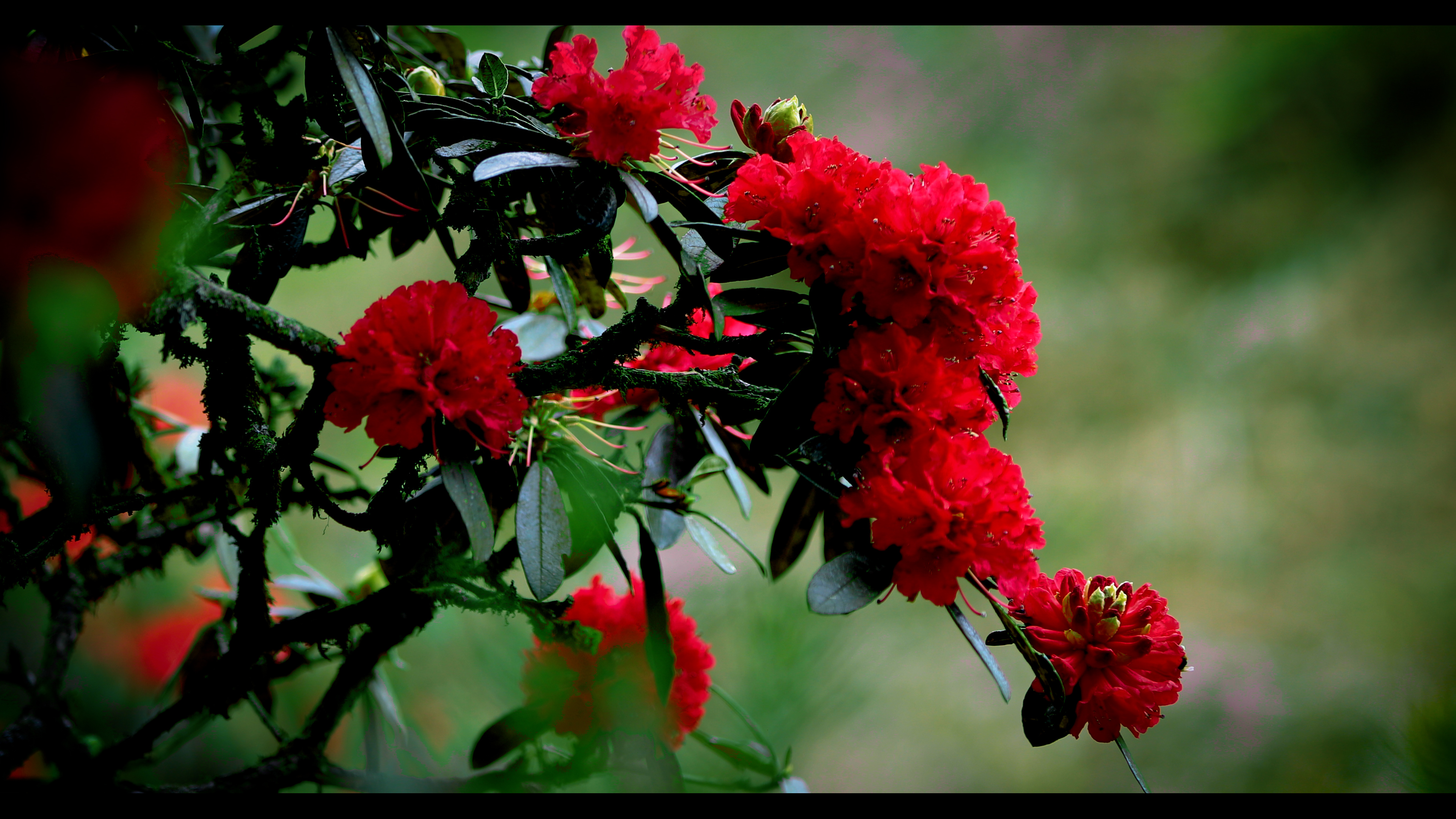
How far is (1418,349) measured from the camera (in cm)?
188

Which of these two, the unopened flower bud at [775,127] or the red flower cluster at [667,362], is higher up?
the unopened flower bud at [775,127]

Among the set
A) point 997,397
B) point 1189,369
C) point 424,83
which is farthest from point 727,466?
point 1189,369

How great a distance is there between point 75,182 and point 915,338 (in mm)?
428

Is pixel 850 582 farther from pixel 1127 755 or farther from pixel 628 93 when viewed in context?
pixel 628 93

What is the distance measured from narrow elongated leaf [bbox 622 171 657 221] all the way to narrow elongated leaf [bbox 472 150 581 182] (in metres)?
0.03

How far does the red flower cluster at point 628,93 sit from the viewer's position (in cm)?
44

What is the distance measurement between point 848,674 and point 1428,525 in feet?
5.77

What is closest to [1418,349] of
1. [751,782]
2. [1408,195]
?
[1408,195]

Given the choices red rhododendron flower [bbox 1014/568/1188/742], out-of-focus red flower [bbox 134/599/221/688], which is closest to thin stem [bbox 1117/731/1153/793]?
red rhododendron flower [bbox 1014/568/1188/742]

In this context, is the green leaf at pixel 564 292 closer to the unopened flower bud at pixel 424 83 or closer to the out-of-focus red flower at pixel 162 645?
the unopened flower bud at pixel 424 83

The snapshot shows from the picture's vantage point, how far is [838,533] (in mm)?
566

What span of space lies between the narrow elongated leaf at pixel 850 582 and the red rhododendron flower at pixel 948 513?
1 cm

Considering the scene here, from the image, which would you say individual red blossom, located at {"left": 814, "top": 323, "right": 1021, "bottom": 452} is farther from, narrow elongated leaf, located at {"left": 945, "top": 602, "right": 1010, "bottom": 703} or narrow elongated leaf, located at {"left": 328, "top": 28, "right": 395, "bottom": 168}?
narrow elongated leaf, located at {"left": 328, "top": 28, "right": 395, "bottom": 168}

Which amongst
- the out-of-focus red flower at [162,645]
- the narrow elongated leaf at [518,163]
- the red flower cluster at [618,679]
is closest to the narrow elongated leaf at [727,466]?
the red flower cluster at [618,679]
